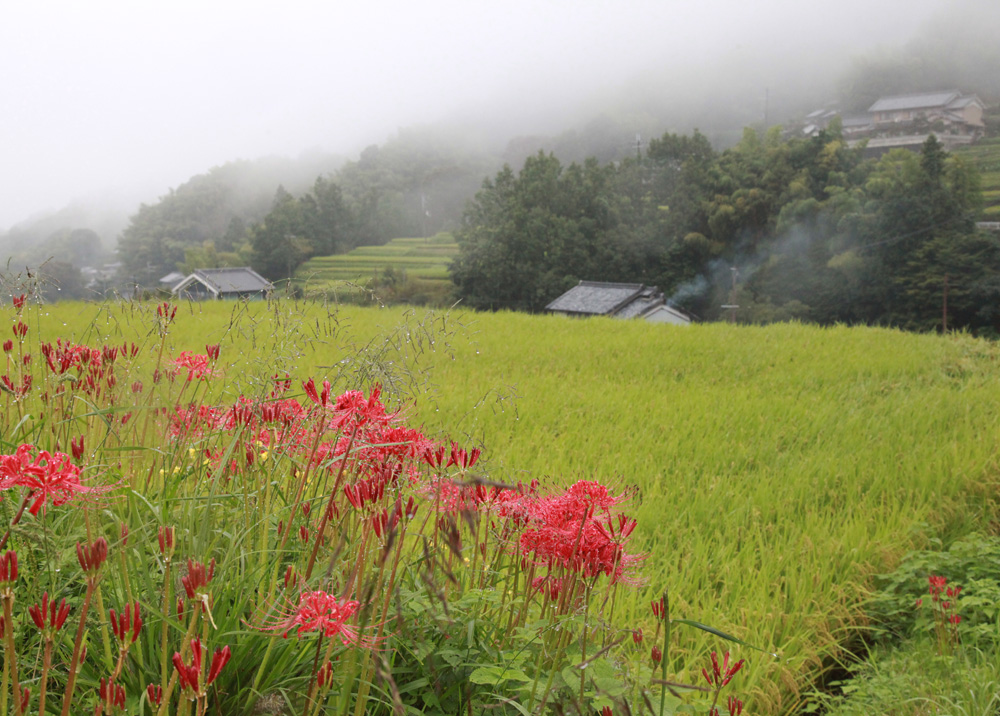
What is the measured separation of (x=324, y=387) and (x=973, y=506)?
11.7 ft

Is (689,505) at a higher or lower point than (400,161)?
lower

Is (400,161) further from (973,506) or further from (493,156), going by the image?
(973,506)

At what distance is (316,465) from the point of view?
4.01 feet

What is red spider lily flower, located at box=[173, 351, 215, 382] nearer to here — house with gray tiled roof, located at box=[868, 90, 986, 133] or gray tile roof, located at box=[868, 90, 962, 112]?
house with gray tiled roof, located at box=[868, 90, 986, 133]

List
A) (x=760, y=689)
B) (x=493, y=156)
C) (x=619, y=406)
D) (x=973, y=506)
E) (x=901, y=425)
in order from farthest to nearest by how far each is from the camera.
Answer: (x=493, y=156) < (x=619, y=406) < (x=901, y=425) < (x=973, y=506) < (x=760, y=689)

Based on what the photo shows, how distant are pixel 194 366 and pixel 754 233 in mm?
12141

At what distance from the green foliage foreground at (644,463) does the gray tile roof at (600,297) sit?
4.90 meters

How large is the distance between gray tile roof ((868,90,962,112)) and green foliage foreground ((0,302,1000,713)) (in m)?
7.45

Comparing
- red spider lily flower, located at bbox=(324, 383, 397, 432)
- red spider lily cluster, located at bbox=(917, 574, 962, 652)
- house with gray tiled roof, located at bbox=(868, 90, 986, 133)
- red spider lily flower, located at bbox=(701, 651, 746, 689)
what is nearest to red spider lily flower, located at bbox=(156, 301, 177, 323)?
red spider lily flower, located at bbox=(324, 383, 397, 432)

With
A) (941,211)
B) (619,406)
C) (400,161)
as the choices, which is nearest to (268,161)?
(400,161)

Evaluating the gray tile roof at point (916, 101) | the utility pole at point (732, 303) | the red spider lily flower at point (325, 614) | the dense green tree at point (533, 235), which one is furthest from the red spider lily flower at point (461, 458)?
the gray tile roof at point (916, 101)

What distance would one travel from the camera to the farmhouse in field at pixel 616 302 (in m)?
12.5

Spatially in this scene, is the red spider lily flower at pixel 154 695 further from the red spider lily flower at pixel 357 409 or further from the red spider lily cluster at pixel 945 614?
the red spider lily cluster at pixel 945 614

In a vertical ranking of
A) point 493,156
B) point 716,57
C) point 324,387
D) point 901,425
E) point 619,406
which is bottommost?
point 901,425
